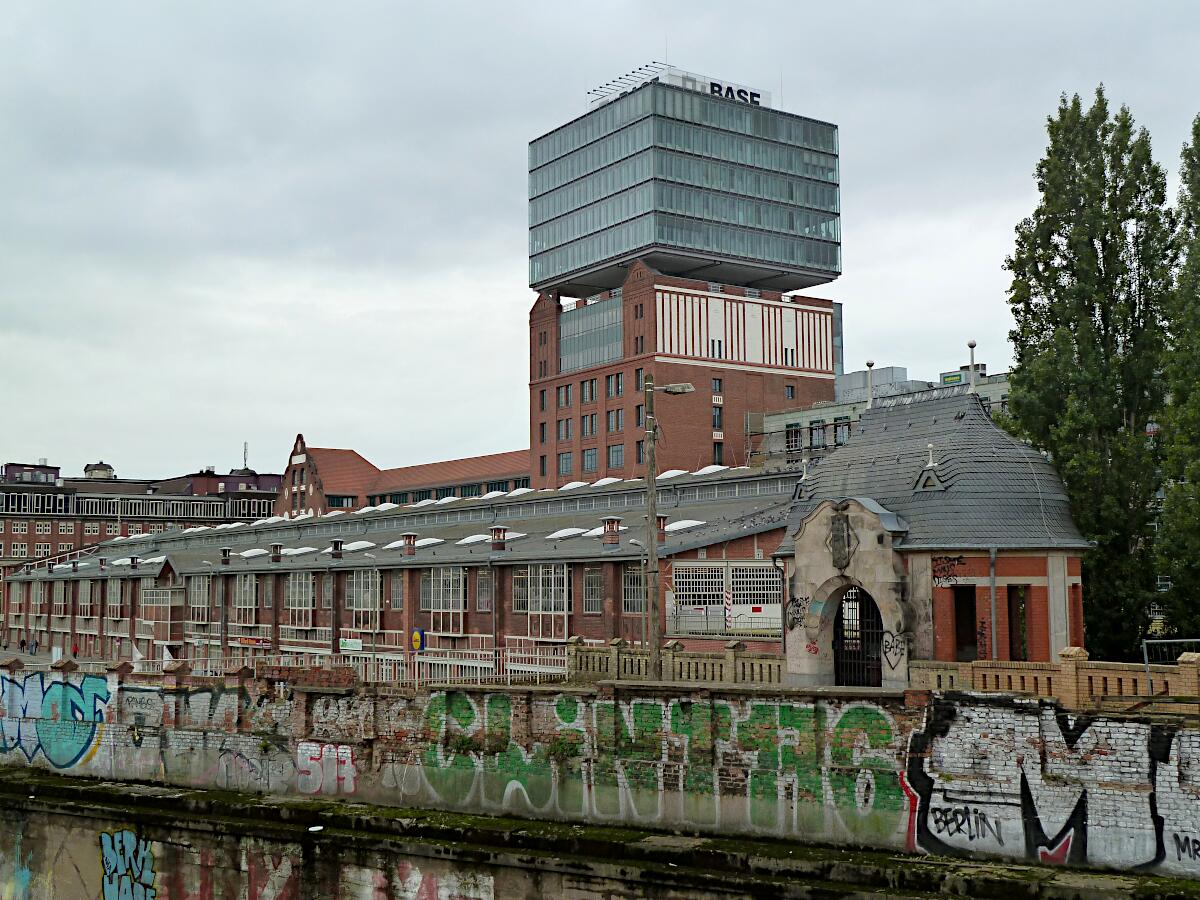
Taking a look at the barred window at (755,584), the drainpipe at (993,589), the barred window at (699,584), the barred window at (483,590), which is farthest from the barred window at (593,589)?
the drainpipe at (993,589)

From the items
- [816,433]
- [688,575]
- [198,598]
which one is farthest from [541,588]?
[816,433]

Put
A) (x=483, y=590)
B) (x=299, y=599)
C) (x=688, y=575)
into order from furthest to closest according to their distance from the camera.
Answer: (x=299, y=599)
(x=483, y=590)
(x=688, y=575)

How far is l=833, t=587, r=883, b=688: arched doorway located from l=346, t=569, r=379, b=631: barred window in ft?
114

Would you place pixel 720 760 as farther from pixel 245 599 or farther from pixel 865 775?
pixel 245 599

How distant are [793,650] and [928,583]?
4.03 metres

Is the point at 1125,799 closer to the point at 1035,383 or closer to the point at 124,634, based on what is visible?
the point at 1035,383

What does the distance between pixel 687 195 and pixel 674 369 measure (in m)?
18.7

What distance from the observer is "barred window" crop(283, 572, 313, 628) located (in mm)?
69125

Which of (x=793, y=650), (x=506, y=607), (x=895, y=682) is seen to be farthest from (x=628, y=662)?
(x=506, y=607)

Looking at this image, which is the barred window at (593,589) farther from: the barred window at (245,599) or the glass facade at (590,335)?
the glass facade at (590,335)

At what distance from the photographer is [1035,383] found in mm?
37062

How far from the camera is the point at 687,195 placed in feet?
388

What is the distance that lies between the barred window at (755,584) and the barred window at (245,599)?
3688cm

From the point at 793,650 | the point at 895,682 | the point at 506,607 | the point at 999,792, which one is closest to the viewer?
the point at 999,792
